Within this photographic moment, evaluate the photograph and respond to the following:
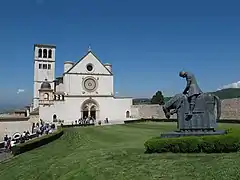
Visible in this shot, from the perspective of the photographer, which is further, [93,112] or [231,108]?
[93,112]

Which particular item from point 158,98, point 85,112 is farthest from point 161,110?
point 158,98

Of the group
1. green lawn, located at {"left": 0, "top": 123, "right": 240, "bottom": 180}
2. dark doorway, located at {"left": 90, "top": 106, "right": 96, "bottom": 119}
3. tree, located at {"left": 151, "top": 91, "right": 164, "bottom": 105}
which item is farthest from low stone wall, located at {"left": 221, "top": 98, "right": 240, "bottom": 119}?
tree, located at {"left": 151, "top": 91, "right": 164, "bottom": 105}

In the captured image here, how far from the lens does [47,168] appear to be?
1338cm

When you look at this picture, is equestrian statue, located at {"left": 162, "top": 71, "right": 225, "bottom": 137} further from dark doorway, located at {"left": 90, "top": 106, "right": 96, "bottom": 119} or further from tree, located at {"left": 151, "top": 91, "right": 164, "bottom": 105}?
tree, located at {"left": 151, "top": 91, "right": 164, "bottom": 105}

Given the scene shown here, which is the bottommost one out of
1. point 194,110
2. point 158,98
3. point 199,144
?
point 199,144

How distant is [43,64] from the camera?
265 ft

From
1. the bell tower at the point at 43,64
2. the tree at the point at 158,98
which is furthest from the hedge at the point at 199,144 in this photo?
the tree at the point at 158,98

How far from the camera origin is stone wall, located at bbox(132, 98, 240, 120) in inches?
1606

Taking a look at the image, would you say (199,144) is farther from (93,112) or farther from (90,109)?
(93,112)

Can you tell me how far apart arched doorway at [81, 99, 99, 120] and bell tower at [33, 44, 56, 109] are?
50.3 feet

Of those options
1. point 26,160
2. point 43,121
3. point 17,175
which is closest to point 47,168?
point 17,175

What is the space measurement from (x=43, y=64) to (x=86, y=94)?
18852mm

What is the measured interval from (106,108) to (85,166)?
57151 millimetres

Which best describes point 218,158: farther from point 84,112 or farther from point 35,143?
point 84,112
